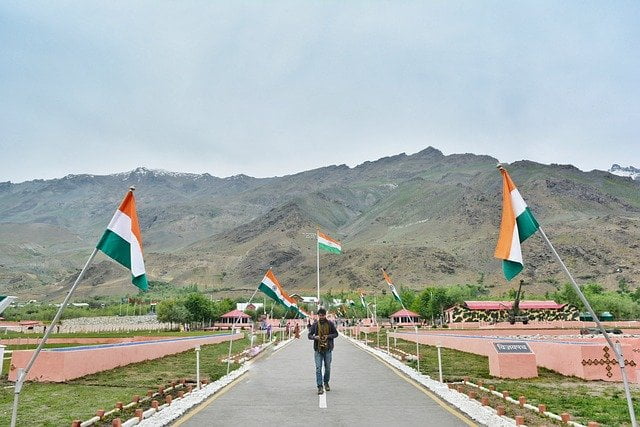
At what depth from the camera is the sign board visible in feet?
57.1

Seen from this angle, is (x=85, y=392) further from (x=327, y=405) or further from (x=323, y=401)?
(x=327, y=405)

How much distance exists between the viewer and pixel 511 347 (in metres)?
17.5

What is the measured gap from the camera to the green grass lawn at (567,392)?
10.7 m

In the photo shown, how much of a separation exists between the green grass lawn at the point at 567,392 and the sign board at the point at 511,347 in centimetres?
86

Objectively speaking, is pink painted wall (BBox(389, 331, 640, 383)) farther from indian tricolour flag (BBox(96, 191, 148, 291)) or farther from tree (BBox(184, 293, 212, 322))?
tree (BBox(184, 293, 212, 322))

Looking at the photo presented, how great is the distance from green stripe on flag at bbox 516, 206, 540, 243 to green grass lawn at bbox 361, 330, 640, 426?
3702mm

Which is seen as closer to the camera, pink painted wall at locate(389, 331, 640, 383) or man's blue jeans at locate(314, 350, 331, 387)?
man's blue jeans at locate(314, 350, 331, 387)

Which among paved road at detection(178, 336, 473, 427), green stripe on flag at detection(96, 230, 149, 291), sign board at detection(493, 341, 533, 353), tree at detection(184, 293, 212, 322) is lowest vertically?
paved road at detection(178, 336, 473, 427)

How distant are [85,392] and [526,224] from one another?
11.3m

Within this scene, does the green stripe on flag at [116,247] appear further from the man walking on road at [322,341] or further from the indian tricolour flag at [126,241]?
the man walking on road at [322,341]

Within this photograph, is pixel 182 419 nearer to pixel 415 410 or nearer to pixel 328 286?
pixel 415 410

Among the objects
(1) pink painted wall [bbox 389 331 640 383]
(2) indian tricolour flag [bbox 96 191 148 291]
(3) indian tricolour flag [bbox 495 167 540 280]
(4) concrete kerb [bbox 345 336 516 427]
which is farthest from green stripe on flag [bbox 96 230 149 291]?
(1) pink painted wall [bbox 389 331 640 383]

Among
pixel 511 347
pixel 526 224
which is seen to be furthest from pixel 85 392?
pixel 511 347

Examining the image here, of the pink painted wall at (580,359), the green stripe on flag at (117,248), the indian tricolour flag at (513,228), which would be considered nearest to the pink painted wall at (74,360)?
the green stripe on flag at (117,248)
